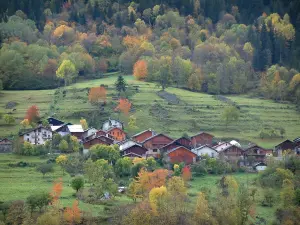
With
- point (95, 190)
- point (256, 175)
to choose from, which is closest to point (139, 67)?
point (256, 175)

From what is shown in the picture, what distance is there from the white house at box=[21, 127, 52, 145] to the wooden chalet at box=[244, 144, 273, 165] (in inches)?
667

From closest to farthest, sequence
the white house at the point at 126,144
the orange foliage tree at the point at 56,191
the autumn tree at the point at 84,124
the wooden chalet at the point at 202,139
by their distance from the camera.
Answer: the orange foliage tree at the point at 56,191, the white house at the point at 126,144, the wooden chalet at the point at 202,139, the autumn tree at the point at 84,124

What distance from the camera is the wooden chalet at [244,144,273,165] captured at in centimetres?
5765

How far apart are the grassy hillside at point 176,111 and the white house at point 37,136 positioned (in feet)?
10.9

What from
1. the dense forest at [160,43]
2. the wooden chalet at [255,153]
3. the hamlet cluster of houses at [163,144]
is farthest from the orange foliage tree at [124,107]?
the wooden chalet at [255,153]

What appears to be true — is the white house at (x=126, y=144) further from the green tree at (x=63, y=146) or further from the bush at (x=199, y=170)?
the bush at (x=199, y=170)

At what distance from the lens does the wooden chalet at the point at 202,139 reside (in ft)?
205

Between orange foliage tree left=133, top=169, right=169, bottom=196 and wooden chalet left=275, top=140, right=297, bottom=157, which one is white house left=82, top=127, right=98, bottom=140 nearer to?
wooden chalet left=275, top=140, right=297, bottom=157

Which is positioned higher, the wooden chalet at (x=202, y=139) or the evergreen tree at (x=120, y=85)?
the evergreen tree at (x=120, y=85)

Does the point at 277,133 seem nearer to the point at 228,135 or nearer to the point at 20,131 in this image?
the point at 228,135

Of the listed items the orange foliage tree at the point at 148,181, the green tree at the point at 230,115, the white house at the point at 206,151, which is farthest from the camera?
the green tree at the point at 230,115

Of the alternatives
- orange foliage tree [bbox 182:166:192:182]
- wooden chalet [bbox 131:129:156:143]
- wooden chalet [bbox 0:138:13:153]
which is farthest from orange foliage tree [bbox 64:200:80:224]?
wooden chalet [bbox 131:129:156:143]

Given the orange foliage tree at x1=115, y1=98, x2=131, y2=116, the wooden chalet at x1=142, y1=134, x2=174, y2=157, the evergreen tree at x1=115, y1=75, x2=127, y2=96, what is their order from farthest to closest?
1. the evergreen tree at x1=115, y1=75, x2=127, y2=96
2. the orange foliage tree at x1=115, y1=98, x2=131, y2=116
3. the wooden chalet at x1=142, y1=134, x2=174, y2=157

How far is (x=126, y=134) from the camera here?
212 ft
